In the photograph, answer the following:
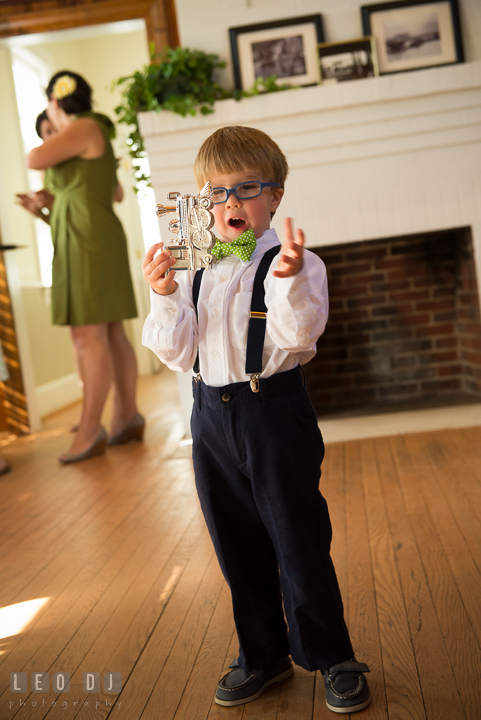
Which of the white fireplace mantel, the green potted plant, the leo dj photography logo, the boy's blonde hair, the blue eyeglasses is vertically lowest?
the leo dj photography logo

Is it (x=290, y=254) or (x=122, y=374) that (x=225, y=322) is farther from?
(x=122, y=374)

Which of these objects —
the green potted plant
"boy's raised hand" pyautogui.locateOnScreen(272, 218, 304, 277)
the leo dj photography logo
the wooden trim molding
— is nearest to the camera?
"boy's raised hand" pyautogui.locateOnScreen(272, 218, 304, 277)

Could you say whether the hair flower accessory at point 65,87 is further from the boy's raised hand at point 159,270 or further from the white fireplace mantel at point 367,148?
the boy's raised hand at point 159,270

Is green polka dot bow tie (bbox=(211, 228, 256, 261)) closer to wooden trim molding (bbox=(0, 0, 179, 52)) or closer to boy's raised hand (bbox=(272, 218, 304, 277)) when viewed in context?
boy's raised hand (bbox=(272, 218, 304, 277))

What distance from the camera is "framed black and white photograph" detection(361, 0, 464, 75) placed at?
2.95 metres

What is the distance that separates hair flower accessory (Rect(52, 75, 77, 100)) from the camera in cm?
296

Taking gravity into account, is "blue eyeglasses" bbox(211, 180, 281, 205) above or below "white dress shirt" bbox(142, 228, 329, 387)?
above

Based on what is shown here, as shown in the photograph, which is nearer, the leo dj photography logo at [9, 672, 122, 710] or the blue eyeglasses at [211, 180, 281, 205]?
the blue eyeglasses at [211, 180, 281, 205]

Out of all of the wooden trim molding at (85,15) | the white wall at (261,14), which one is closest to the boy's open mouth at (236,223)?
the white wall at (261,14)

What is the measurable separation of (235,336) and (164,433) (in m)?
2.39

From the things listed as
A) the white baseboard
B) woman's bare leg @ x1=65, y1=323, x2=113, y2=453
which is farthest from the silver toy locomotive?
the white baseboard

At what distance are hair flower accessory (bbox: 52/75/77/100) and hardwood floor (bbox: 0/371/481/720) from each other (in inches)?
66.0

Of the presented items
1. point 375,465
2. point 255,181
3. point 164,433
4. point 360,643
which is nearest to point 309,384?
point 164,433

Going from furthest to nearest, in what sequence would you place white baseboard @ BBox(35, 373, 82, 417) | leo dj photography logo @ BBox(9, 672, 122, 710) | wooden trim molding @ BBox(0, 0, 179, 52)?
white baseboard @ BBox(35, 373, 82, 417), wooden trim molding @ BBox(0, 0, 179, 52), leo dj photography logo @ BBox(9, 672, 122, 710)
